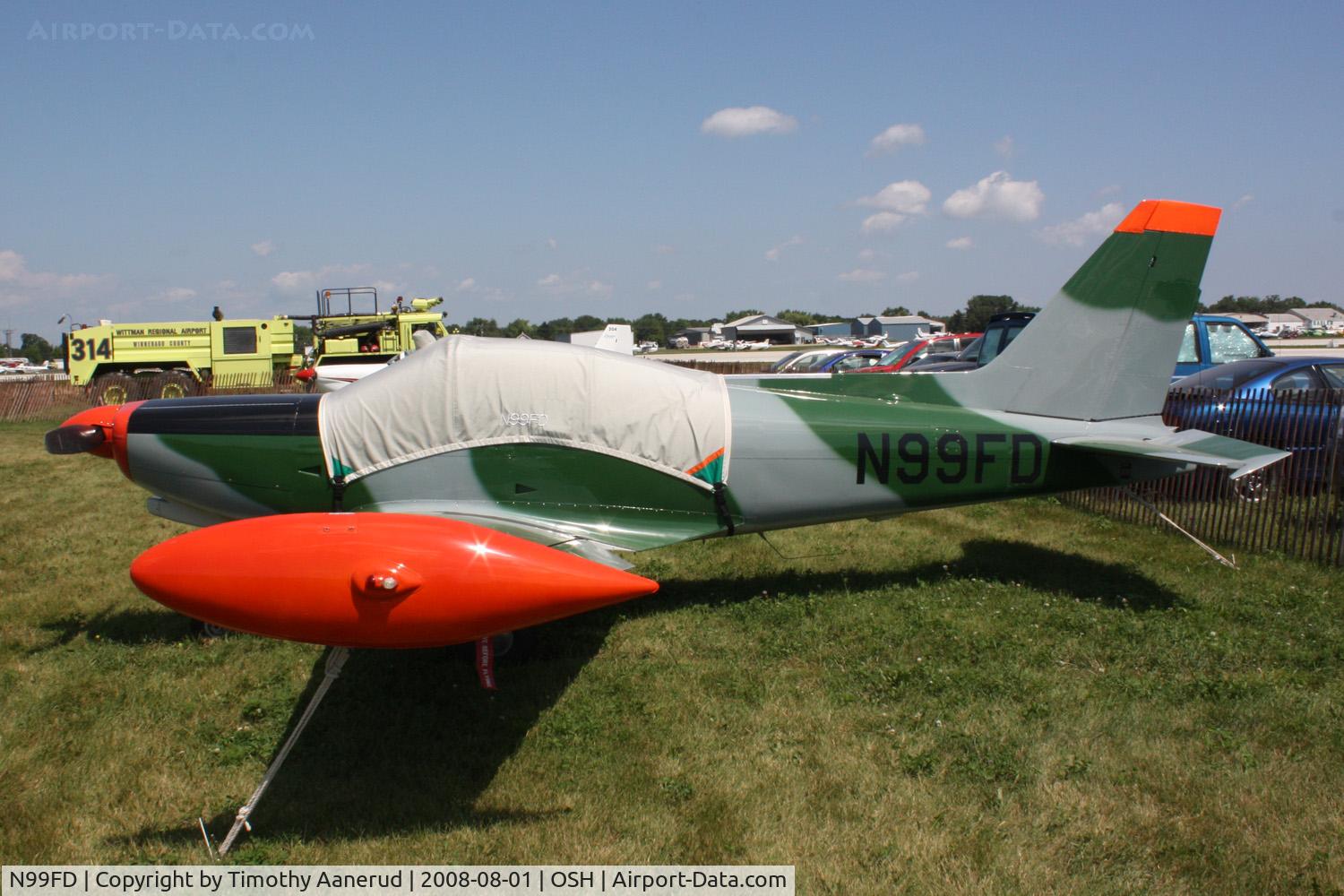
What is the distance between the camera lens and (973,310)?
9594 cm

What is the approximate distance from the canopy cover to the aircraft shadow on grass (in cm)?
133

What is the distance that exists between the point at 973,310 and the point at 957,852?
326ft

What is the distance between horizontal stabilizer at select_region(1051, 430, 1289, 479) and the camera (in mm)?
5266

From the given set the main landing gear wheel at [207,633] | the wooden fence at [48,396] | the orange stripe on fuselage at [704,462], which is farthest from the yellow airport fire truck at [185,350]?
the orange stripe on fuselage at [704,462]

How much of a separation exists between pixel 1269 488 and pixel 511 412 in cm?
687

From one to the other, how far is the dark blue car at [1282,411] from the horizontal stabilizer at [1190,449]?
2.42m

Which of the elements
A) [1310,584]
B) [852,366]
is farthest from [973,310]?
[1310,584]

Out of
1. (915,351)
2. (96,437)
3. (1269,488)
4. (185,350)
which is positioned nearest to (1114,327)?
(1269,488)

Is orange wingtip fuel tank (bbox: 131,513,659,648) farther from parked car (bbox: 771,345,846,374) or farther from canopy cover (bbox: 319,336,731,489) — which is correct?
parked car (bbox: 771,345,846,374)

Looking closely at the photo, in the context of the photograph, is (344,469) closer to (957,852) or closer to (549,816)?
(549,816)

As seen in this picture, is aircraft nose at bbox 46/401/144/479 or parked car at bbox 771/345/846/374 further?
parked car at bbox 771/345/846/374

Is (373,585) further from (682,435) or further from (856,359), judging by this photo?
(856,359)

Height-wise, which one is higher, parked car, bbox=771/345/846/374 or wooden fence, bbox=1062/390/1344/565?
parked car, bbox=771/345/846/374

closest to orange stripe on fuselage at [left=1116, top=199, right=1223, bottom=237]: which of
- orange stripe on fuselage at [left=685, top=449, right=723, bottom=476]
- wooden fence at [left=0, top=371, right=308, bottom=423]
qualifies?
orange stripe on fuselage at [left=685, top=449, right=723, bottom=476]
